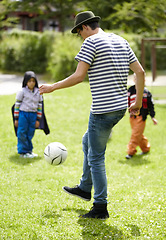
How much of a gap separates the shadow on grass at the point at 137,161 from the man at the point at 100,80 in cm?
330

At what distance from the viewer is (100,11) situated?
2680 centimetres

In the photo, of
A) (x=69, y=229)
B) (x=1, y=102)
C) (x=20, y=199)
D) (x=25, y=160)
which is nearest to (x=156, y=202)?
(x=69, y=229)

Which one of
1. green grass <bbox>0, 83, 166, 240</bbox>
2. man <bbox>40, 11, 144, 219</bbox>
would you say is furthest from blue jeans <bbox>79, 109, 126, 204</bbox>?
green grass <bbox>0, 83, 166, 240</bbox>

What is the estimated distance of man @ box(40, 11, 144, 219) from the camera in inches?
148

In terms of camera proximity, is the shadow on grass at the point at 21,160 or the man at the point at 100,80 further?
the shadow on grass at the point at 21,160

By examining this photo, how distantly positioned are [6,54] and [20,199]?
20151mm

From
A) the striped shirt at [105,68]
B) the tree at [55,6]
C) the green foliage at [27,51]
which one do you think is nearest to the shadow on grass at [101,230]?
the striped shirt at [105,68]

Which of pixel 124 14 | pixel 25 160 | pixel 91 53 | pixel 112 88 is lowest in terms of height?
pixel 25 160

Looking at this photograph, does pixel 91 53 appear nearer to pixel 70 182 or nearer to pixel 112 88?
pixel 112 88

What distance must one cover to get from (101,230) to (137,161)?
3.73 metres

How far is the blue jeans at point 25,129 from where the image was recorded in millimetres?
7152

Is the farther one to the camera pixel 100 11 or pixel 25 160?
pixel 100 11

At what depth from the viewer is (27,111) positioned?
23.4 ft

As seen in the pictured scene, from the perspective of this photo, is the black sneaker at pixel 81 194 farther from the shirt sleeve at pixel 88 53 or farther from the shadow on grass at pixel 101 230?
the shirt sleeve at pixel 88 53
